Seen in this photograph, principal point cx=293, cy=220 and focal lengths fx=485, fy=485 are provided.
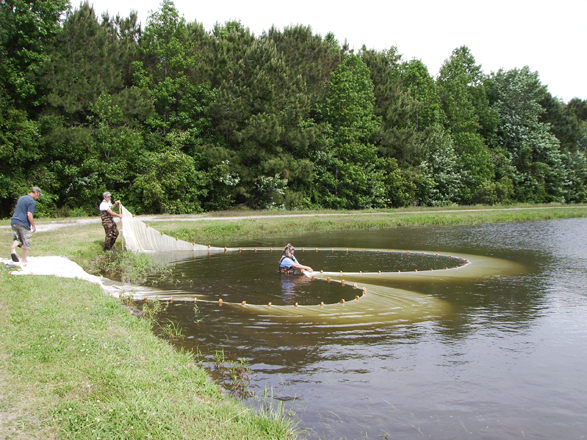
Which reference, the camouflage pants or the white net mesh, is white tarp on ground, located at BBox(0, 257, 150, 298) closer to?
the camouflage pants

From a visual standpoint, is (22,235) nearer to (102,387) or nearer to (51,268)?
(51,268)

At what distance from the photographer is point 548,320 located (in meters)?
10.6

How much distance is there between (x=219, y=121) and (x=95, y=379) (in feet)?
119

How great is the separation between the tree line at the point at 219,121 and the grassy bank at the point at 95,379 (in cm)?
2602

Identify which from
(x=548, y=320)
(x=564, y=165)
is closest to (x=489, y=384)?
(x=548, y=320)

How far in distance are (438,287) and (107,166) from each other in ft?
91.2

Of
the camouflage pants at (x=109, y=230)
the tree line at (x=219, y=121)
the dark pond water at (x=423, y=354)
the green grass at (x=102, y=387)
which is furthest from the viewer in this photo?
the tree line at (x=219, y=121)

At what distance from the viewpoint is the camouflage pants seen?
18016 millimetres

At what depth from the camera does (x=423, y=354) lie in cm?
838

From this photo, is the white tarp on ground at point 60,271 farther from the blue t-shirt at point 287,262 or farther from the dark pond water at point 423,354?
the blue t-shirt at point 287,262

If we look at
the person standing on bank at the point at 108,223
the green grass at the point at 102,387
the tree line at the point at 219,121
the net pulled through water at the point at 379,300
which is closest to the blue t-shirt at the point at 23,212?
the net pulled through water at the point at 379,300

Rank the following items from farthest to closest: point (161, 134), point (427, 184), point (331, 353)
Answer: point (427, 184), point (161, 134), point (331, 353)

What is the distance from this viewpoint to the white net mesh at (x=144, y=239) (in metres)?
19.0

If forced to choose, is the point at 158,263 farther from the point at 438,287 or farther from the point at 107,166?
the point at 107,166
